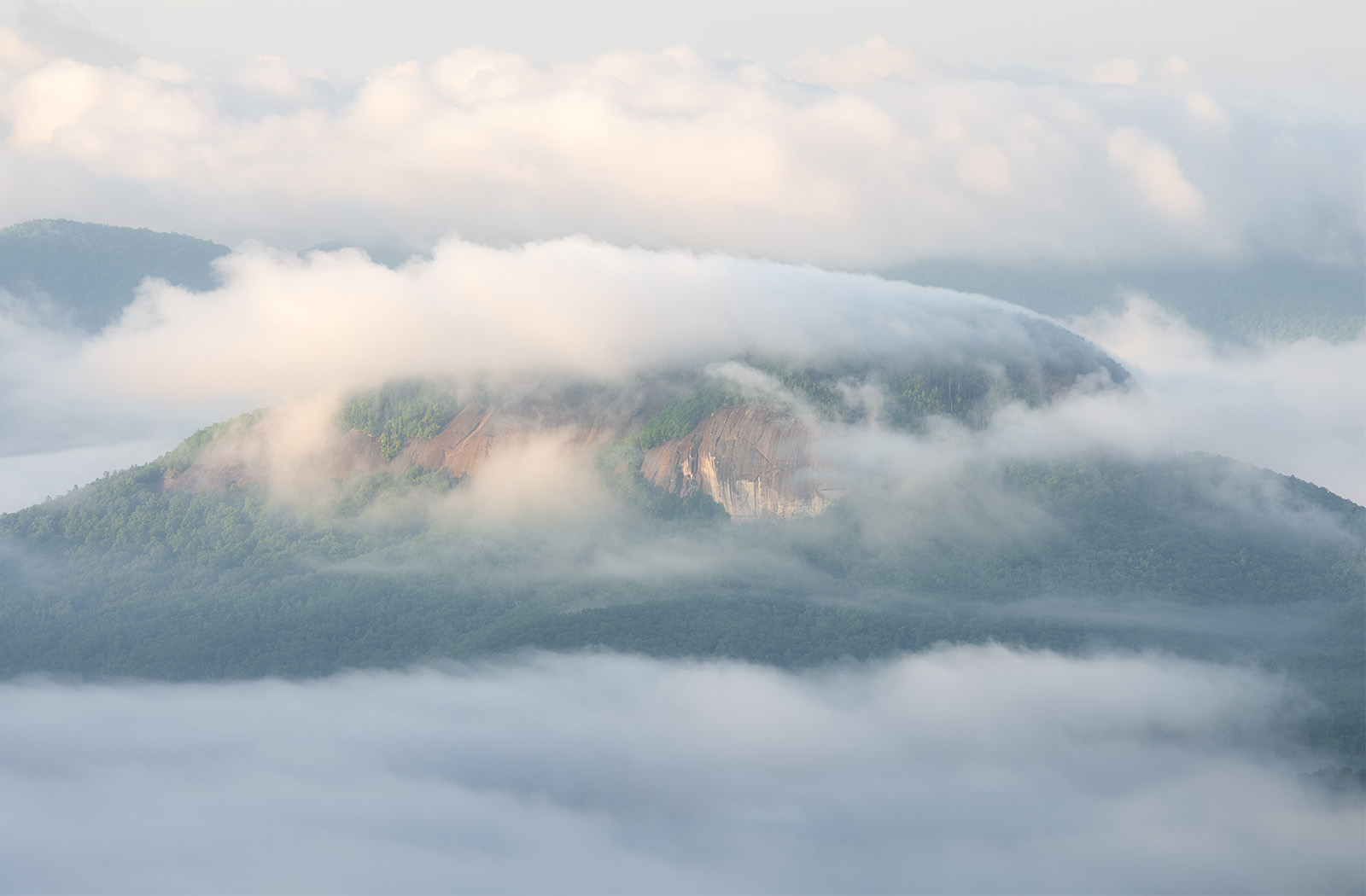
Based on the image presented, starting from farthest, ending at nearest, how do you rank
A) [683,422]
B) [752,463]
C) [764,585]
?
1. [683,422]
2. [752,463]
3. [764,585]

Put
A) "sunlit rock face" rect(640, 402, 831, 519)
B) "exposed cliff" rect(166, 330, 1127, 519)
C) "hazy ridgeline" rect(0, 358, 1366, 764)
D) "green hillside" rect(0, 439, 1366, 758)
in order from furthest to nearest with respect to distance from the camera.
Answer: "exposed cliff" rect(166, 330, 1127, 519)
"sunlit rock face" rect(640, 402, 831, 519)
"hazy ridgeline" rect(0, 358, 1366, 764)
"green hillside" rect(0, 439, 1366, 758)

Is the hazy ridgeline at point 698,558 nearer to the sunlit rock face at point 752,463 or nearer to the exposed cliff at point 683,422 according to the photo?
the exposed cliff at point 683,422

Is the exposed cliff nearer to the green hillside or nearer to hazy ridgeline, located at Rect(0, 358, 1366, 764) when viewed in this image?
hazy ridgeline, located at Rect(0, 358, 1366, 764)

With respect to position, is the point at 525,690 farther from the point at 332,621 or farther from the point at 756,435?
the point at 756,435

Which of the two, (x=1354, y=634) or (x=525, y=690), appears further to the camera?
(x=525, y=690)

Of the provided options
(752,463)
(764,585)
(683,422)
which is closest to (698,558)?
(764,585)

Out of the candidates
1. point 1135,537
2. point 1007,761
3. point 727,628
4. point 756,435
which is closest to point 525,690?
point 727,628

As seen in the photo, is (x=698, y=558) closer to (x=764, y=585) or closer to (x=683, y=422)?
(x=764, y=585)

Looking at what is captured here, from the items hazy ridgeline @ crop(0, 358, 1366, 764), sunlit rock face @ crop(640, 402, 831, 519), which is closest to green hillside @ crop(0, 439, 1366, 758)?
hazy ridgeline @ crop(0, 358, 1366, 764)
